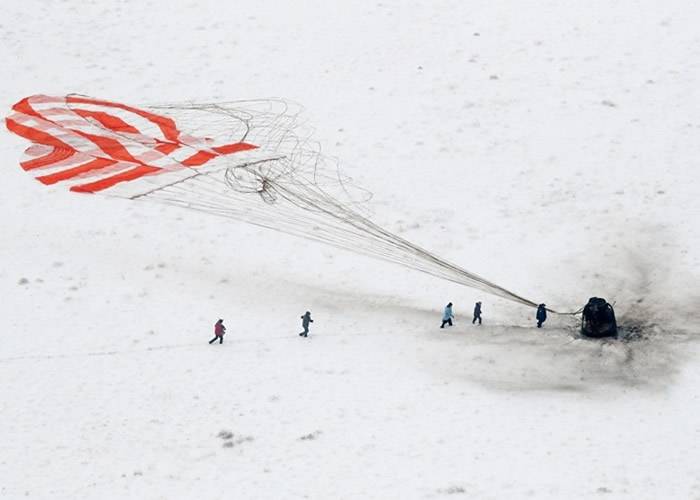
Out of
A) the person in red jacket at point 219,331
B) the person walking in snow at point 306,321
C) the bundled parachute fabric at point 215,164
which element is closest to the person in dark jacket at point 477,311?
→ the bundled parachute fabric at point 215,164

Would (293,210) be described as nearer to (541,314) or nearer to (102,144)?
(102,144)

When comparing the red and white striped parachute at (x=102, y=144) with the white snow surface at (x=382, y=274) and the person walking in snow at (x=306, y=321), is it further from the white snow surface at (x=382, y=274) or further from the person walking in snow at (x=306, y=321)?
the person walking in snow at (x=306, y=321)

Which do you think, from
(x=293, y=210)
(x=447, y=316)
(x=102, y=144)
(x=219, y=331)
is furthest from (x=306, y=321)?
(x=102, y=144)

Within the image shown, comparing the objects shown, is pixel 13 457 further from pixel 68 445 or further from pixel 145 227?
pixel 145 227

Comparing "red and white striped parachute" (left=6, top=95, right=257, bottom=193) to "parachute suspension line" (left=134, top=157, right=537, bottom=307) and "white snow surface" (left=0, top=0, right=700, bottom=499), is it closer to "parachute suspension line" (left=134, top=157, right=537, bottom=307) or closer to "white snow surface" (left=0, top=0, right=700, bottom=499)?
"white snow surface" (left=0, top=0, right=700, bottom=499)

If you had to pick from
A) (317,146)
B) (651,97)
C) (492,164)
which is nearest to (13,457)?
(317,146)

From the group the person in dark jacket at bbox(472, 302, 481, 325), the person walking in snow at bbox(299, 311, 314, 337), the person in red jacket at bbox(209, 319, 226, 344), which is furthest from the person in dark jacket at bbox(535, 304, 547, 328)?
the person in red jacket at bbox(209, 319, 226, 344)
